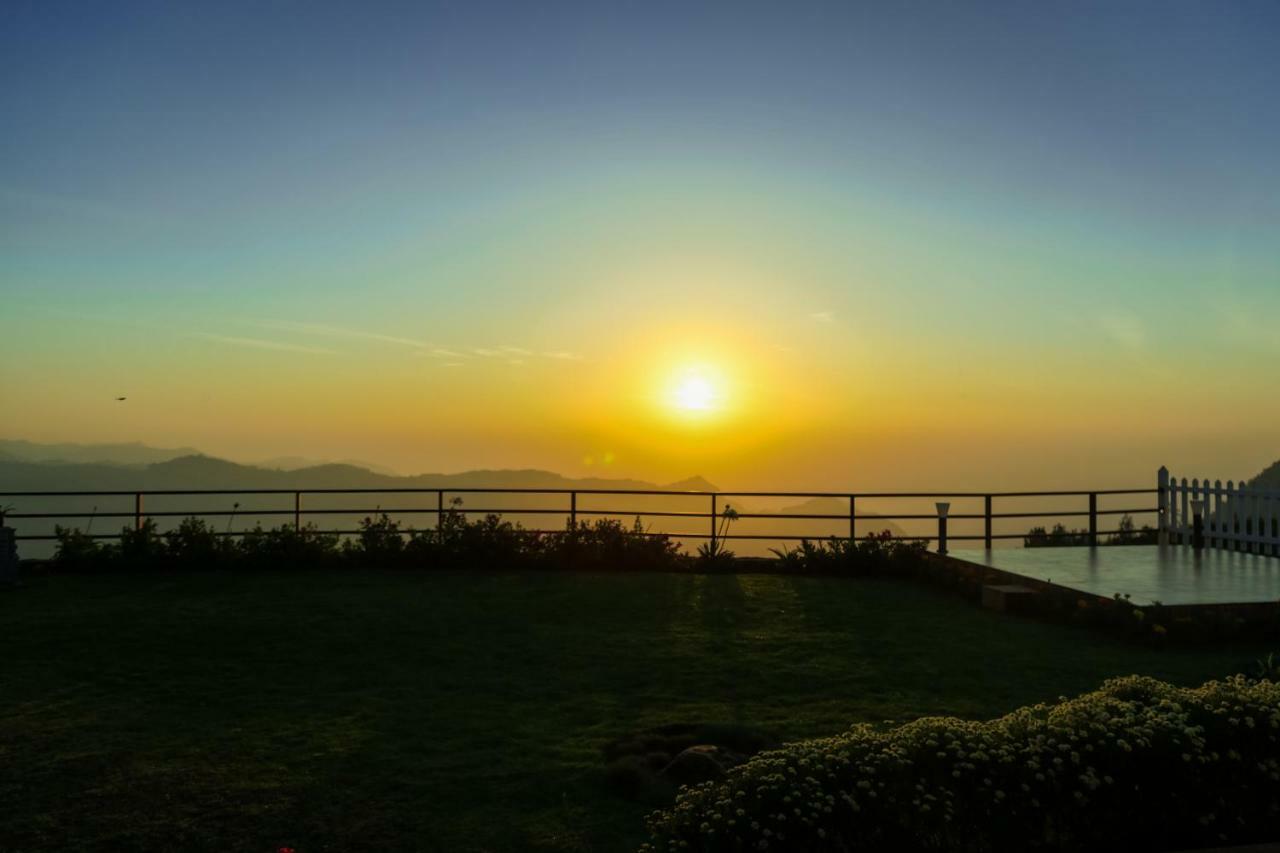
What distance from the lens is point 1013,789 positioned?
554cm

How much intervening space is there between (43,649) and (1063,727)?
11.4 meters

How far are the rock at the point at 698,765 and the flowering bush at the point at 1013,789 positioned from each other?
91cm

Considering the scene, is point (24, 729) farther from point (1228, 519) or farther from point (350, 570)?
point (1228, 519)

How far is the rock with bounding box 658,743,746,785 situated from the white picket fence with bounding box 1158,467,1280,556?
52.6 ft

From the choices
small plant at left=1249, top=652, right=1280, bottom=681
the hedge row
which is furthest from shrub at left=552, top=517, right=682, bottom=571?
small plant at left=1249, top=652, right=1280, bottom=681

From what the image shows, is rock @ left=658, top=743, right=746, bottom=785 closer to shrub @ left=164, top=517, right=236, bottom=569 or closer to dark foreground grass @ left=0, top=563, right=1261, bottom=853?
dark foreground grass @ left=0, top=563, right=1261, bottom=853

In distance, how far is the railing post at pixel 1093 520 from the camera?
21.3m

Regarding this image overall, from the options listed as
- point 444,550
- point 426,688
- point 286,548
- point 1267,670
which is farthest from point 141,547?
point 1267,670

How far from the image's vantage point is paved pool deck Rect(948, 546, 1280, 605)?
1452cm

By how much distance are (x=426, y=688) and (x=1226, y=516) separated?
16.9m

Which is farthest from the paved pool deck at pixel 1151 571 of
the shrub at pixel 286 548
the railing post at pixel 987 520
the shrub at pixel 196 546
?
the shrub at pixel 196 546

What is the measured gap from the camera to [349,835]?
645cm

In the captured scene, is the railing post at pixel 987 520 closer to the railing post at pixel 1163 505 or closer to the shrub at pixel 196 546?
the railing post at pixel 1163 505

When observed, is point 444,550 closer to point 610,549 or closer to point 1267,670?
point 610,549
